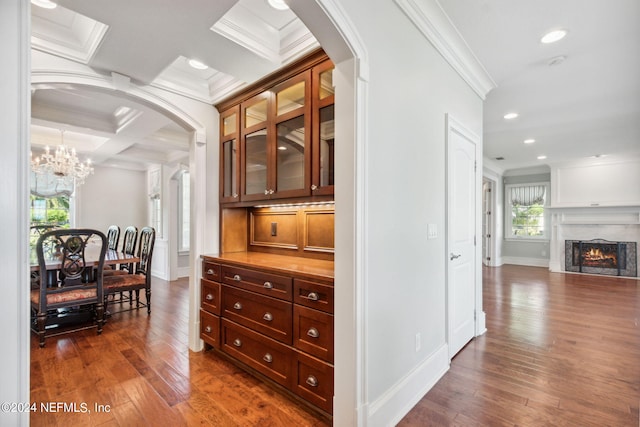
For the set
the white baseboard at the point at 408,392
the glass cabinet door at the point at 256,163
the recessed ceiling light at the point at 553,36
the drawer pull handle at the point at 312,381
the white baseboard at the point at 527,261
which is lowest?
the white baseboard at the point at 527,261

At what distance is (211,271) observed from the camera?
2877 mm

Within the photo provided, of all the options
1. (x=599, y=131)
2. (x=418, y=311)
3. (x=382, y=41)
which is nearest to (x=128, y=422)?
(x=418, y=311)

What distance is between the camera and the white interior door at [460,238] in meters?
2.65

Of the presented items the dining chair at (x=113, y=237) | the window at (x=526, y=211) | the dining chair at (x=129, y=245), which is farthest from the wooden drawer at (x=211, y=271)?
the window at (x=526, y=211)

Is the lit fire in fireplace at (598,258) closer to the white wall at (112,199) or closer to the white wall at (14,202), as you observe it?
the white wall at (14,202)

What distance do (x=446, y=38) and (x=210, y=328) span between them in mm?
3212

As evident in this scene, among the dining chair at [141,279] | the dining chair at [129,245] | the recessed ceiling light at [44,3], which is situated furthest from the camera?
the dining chair at [129,245]

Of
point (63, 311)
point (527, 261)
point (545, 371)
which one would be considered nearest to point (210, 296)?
point (63, 311)

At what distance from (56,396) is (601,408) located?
3.83 m

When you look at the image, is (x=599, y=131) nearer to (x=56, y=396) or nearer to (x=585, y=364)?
(x=585, y=364)

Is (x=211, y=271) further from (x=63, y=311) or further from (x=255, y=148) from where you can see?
(x=63, y=311)

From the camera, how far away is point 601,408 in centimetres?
206

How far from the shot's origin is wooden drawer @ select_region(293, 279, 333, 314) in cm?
184

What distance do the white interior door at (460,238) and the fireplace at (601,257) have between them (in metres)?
6.26
